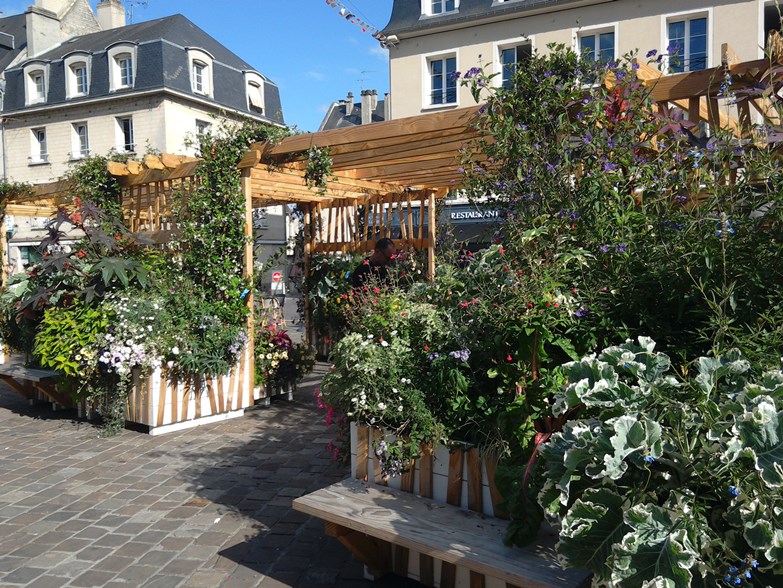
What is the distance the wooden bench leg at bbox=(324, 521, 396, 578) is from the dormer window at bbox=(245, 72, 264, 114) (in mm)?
30846

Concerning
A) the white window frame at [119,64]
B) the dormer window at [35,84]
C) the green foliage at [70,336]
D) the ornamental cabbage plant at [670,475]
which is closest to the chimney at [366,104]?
the white window frame at [119,64]

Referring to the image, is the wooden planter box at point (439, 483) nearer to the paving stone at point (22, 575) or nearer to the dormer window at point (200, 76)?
the paving stone at point (22, 575)

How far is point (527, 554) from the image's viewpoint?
8.48 feet

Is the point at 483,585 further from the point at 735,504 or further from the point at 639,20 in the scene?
the point at 639,20

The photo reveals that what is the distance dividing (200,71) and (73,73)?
18.9 feet

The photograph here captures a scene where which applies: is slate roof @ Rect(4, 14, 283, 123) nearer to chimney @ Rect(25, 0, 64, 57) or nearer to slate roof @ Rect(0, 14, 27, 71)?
chimney @ Rect(25, 0, 64, 57)

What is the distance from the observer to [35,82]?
1195 inches

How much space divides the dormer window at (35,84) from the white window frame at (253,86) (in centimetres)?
896

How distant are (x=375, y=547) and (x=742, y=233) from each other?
2.22 meters

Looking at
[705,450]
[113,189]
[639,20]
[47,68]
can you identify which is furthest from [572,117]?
[47,68]

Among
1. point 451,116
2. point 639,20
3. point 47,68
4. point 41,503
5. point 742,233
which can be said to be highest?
point 47,68

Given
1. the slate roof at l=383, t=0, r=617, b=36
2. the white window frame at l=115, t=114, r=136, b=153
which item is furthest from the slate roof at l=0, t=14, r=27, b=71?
the slate roof at l=383, t=0, r=617, b=36

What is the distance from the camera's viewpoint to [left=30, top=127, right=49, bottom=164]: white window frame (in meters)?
29.6

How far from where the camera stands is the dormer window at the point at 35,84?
1179 inches
